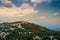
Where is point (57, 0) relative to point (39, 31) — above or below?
above

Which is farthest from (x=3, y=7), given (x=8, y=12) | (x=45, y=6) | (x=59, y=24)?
(x=59, y=24)

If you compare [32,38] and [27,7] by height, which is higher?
[27,7]

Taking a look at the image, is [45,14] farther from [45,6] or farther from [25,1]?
[25,1]

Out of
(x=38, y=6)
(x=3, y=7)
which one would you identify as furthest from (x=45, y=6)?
(x=3, y=7)

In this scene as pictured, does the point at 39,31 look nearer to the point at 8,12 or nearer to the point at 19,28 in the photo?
the point at 19,28
